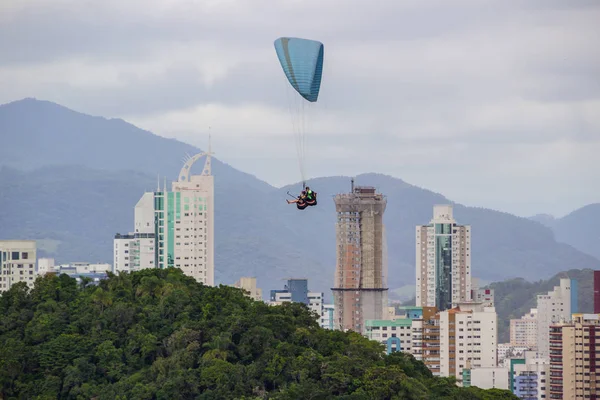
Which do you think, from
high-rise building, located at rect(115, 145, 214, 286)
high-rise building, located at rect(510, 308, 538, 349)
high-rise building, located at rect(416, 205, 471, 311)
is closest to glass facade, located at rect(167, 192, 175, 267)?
high-rise building, located at rect(115, 145, 214, 286)

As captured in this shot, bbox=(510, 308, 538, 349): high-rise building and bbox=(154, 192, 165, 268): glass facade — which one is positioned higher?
bbox=(154, 192, 165, 268): glass facade

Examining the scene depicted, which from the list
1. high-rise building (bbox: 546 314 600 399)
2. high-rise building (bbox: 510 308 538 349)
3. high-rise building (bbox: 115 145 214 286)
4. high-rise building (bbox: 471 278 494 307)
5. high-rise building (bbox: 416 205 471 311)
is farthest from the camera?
high-rise building (bbox: 510 308 538 349)

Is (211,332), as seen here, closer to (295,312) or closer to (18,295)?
(295,312)

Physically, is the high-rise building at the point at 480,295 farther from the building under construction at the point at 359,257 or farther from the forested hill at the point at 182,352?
the forested hill at the point at 182,352

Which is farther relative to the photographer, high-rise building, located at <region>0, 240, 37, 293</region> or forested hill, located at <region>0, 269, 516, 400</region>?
high-rise building, located at <region>0, 240, 37, 293</region>

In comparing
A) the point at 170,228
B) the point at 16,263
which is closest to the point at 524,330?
the point at 170,228

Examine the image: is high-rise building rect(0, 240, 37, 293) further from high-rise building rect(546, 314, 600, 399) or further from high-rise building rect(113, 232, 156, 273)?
high-rise building rect(546, 314, 600, 399)

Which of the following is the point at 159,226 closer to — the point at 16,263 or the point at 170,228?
the point at 170,228
